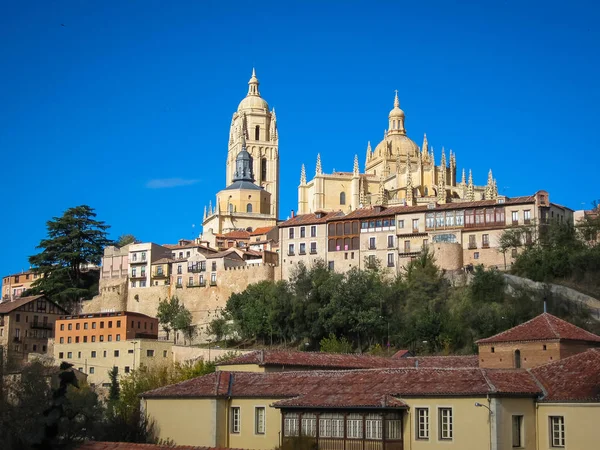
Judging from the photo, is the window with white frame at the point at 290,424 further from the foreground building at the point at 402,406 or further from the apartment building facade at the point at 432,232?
the apartment building facade at the point at 432,232

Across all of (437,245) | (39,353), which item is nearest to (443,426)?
(437,245)

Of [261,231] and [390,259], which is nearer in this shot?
[390,259]

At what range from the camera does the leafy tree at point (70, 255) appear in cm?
9919

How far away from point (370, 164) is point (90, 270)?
33.2m

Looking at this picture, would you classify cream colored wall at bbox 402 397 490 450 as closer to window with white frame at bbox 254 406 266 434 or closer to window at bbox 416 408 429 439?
window at bbox 416 408 429 439

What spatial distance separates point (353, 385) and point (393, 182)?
70.2 meters

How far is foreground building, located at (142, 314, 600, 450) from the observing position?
1357 inches

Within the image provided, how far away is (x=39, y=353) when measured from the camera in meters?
87.6

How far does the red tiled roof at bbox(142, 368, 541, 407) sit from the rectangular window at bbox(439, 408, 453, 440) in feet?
2.17

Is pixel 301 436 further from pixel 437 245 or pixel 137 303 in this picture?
pixel 137 303

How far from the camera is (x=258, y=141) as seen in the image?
14362cm

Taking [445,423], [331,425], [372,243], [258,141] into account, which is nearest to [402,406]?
[445,423]

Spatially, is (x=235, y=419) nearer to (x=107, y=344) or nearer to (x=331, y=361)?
(x=331, y=361)

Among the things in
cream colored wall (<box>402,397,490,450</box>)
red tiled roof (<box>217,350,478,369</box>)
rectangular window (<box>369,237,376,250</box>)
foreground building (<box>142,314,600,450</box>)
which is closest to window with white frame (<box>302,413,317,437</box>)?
foreground building (<box>142,314,600,450</box>)
